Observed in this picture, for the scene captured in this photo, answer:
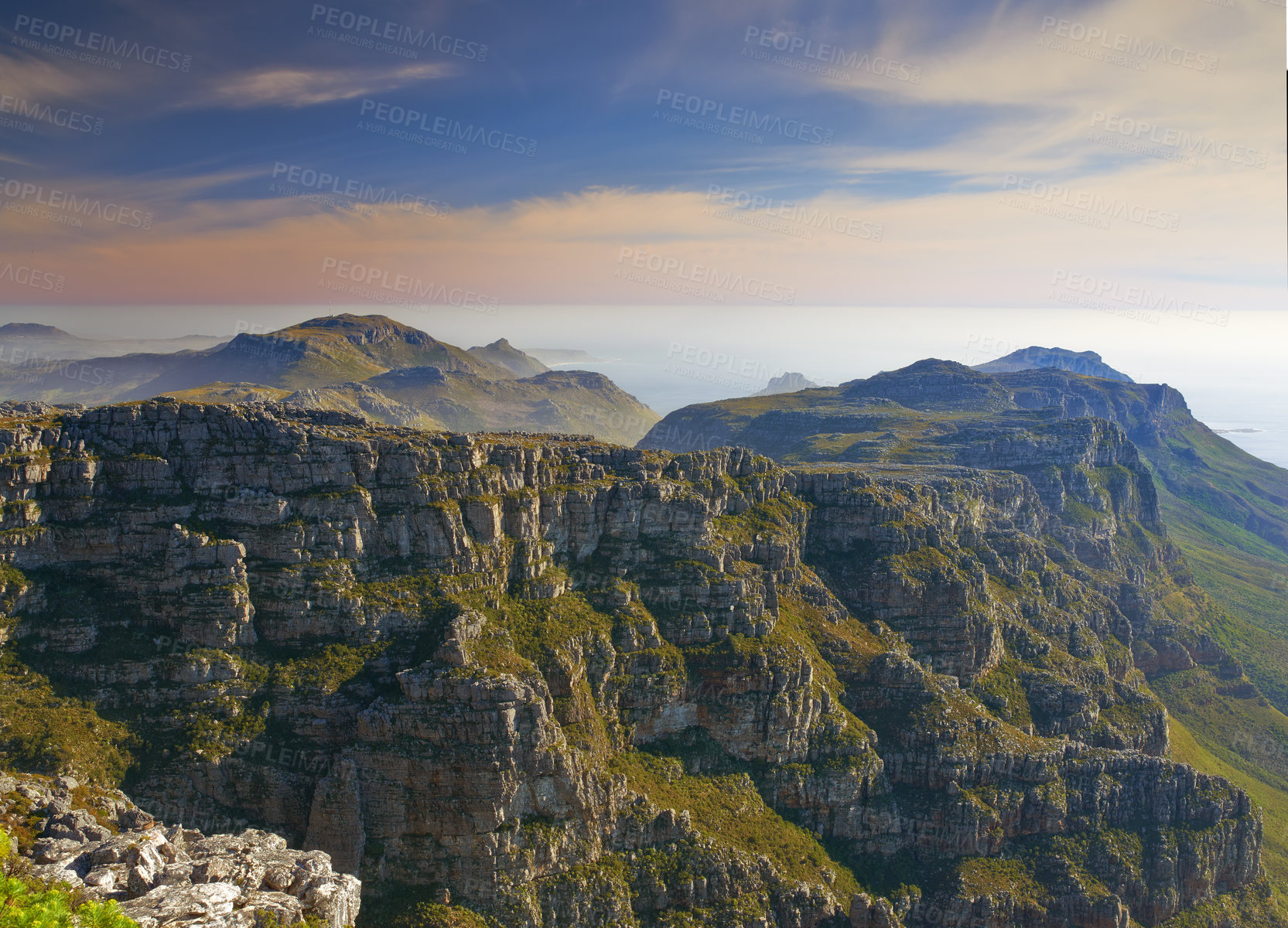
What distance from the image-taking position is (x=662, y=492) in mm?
105438

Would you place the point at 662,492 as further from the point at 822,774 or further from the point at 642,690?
the point at 822,774

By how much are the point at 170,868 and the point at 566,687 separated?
4488 cm

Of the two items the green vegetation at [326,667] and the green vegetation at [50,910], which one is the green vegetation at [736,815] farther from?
the green vegetation at [50,910]

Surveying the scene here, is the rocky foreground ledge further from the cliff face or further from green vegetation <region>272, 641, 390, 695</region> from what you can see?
green vegetation <region>272, 641, 390, 695</region>

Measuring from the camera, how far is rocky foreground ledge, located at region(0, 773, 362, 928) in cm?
4138

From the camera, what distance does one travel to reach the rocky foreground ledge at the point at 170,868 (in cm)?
4138

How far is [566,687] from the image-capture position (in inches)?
3366

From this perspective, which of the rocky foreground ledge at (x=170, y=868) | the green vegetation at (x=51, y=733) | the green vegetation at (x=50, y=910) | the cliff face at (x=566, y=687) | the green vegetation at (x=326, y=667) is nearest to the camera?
the green vegetation at (x=50, y=910)

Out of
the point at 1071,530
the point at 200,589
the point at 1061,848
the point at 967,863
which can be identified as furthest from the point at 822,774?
the point at 1071,530

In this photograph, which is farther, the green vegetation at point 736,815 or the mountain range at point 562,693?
the green vegetation at point 736,815

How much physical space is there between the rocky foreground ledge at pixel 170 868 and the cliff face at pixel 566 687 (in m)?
18.7

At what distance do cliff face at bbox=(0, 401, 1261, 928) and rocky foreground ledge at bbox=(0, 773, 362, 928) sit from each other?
18723mm

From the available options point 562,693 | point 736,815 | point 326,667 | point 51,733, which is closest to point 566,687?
point 562,693

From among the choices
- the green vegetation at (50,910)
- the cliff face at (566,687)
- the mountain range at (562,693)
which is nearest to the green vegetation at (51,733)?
the mountain range at (562,693)
